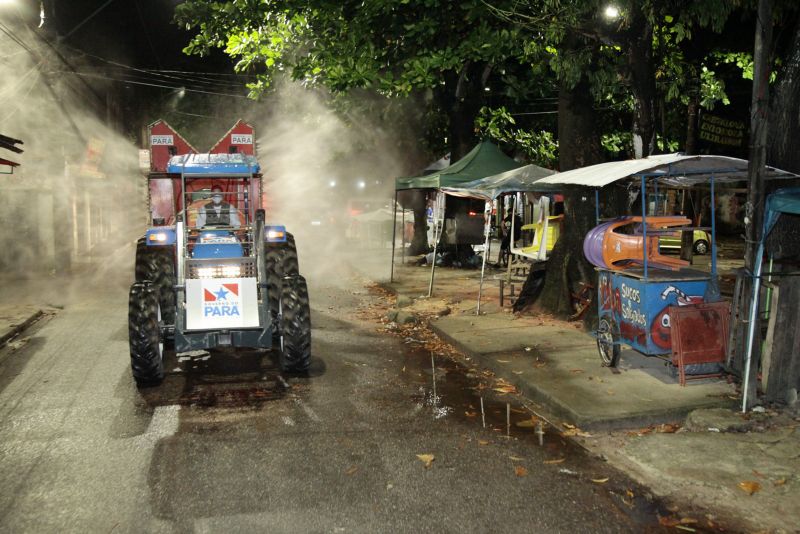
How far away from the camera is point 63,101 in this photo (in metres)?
27.0

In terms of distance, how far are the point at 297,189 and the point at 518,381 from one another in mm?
35690

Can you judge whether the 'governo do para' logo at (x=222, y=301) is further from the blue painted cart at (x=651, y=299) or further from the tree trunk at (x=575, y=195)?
the tree trunk at (x=575, y=195)

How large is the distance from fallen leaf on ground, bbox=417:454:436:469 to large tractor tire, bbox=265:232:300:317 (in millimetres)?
3433

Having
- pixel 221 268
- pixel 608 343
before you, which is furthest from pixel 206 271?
pixel 608 343

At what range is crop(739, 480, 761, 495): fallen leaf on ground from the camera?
469cm

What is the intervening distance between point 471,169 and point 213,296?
361 inches

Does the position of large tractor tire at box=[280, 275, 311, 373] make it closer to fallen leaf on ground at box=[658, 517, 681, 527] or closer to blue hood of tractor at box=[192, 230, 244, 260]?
blue hood of tractor at box=[192, 230, 244, 260]

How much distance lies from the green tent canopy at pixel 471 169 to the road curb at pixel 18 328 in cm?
885

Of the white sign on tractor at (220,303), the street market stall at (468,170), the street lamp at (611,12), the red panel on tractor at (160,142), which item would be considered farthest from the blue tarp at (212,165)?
the red panel on tractor at (160,142)

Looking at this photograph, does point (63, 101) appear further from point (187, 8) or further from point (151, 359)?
point (151, 359)

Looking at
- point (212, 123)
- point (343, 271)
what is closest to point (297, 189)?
point (212, 123)

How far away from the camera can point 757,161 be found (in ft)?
20.3

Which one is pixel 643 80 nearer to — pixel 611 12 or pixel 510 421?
pixel 611 12

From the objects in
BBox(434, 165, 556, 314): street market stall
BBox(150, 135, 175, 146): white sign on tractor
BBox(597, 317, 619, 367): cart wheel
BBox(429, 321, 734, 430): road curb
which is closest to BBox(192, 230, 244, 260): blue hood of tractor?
BBox(429, 321, 734, 430): road curb
